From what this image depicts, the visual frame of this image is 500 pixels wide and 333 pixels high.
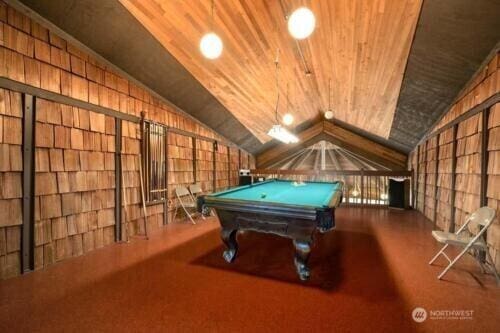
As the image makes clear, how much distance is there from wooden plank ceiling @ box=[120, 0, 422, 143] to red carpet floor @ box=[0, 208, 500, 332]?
286 cm

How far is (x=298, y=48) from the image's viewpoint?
4.02 m

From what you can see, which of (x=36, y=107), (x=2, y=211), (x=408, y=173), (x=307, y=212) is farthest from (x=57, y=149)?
(x=408, y=173)

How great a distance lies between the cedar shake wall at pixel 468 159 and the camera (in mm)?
2932

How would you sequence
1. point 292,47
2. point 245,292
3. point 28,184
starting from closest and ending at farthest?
point 245,292
point 28,184
point 292,47

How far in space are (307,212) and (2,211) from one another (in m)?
3.16

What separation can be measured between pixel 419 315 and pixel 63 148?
421cm

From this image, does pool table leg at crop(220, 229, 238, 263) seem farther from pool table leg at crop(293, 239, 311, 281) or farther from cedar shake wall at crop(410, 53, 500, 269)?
cedar shake wall at crop(410, 53, 500, 269)

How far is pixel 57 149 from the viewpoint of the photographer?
126 inches

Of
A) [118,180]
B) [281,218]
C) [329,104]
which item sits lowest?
[281,218]

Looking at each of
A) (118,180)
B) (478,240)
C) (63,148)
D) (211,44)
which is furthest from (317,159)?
(63,148)

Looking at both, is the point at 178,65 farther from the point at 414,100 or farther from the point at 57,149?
the point at 414,100

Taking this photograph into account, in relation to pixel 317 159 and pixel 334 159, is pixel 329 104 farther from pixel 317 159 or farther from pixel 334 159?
pixel 317 159

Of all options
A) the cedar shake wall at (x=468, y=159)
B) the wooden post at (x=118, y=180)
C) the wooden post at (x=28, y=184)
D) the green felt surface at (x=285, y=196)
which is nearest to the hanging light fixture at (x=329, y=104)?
the cedar shake wall at (x=468, y=159)

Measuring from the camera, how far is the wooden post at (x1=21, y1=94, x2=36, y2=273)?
286 cm
